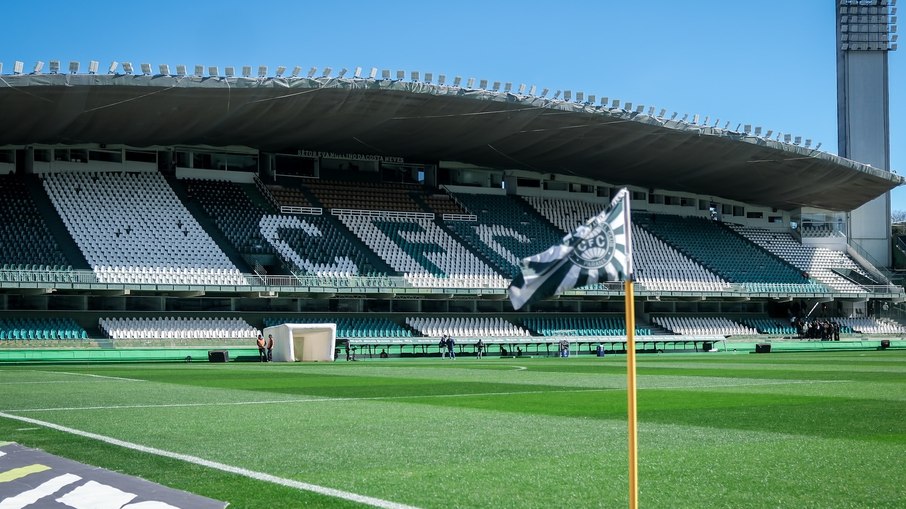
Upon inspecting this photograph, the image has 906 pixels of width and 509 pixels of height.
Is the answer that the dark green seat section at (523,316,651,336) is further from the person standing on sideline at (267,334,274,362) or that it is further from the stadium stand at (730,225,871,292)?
the person standing on sideline at (267,334,274,362)

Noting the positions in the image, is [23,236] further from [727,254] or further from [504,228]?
[727,254]

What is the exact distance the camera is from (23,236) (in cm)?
4969

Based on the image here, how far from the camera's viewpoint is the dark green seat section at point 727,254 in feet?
224

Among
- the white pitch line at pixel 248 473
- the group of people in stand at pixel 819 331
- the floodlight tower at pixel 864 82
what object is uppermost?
the floodlight tower at pixel 864 82

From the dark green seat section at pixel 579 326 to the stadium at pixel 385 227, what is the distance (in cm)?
20

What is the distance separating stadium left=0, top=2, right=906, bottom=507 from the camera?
4731 centimetres

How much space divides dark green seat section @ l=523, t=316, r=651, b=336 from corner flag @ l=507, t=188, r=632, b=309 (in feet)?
171

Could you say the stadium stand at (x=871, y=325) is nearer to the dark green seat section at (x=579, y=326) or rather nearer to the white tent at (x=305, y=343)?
the dark green seat section at (x=579, y=326)

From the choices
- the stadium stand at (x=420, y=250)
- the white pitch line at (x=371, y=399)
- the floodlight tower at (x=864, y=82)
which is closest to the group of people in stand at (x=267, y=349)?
the stadium stand at (x=420, y=250)

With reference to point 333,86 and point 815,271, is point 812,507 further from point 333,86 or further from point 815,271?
point 815,271

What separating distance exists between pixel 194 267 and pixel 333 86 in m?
11.8

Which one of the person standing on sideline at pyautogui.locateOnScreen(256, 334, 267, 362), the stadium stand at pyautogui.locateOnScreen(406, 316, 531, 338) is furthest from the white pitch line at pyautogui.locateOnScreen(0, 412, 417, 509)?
the stadium stand at pyautogui.locateOnScreen(406, 316, 531, 338)

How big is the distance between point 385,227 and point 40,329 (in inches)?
862

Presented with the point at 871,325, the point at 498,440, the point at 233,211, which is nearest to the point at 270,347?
the point at 233,211
